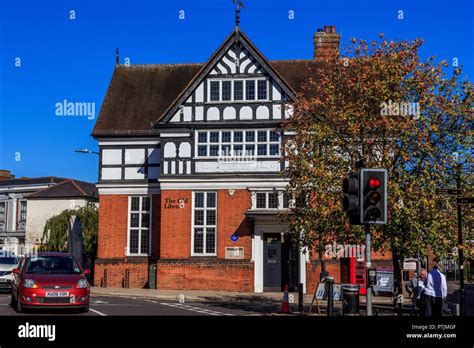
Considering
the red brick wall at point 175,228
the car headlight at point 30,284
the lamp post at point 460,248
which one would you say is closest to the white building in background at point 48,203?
the red brick wall at point 175,228

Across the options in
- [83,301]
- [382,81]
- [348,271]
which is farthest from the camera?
[348,271]

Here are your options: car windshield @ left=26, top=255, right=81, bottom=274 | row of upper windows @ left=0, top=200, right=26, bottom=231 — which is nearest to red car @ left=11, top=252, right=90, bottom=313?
car windshield @ left=26, top=255, right=81, bottom=274

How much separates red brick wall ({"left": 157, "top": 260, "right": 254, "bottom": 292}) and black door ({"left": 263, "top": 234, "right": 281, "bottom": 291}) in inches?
37.7

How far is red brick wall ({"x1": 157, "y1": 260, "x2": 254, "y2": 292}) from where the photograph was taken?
3142cm

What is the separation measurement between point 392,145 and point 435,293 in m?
5.05

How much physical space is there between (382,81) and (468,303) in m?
11.3

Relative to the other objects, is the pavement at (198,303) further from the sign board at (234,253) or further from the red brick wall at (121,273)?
the sign board at (234,253)

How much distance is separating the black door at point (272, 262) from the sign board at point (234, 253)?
1176mm

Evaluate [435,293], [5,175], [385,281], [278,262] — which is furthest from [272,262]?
[5,175]

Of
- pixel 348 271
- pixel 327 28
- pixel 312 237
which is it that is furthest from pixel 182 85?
pixel 312 237

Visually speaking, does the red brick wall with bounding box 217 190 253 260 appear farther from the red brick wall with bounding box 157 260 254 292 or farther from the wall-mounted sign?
the wall-mounted sign
